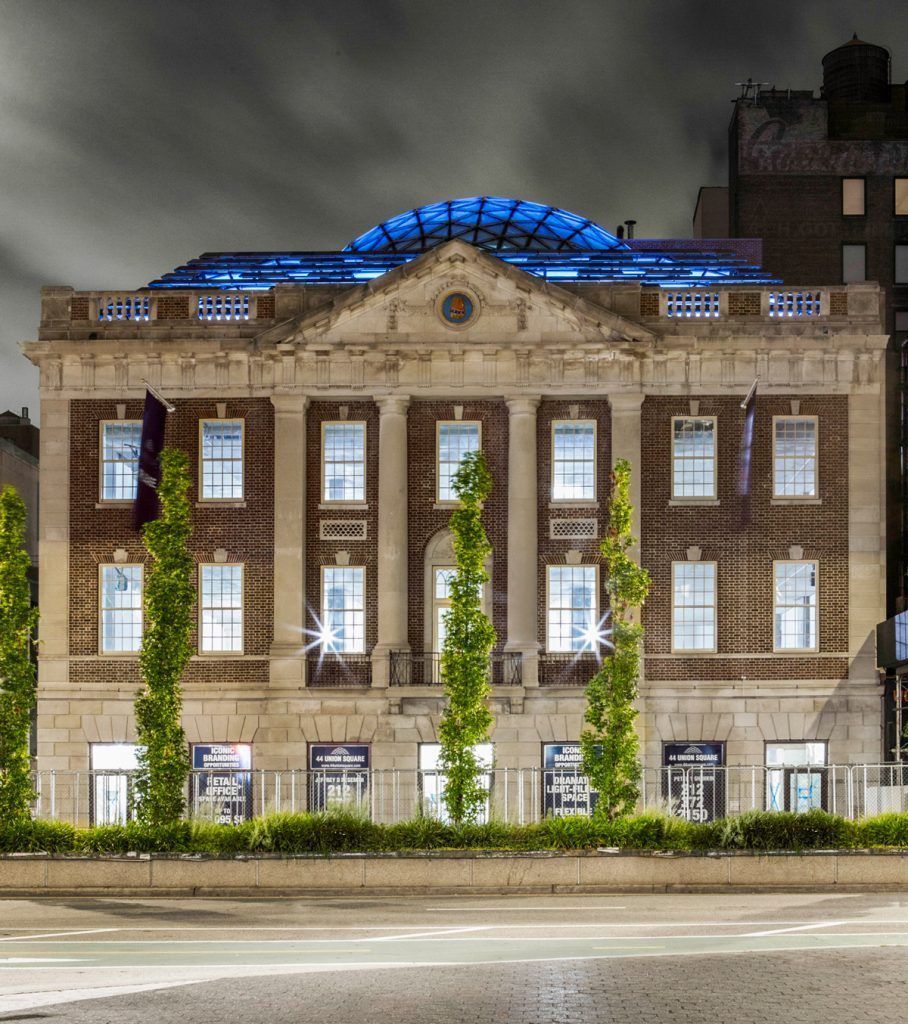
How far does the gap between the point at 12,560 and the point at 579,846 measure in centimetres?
1355

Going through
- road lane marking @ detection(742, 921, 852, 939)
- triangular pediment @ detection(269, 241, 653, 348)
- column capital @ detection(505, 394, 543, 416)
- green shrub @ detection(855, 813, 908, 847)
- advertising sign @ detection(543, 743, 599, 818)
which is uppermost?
triangular pediment @ detection(269, 241, 653, 348)

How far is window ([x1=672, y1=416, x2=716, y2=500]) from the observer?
131ft

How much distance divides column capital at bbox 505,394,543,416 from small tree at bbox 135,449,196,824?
11082mm

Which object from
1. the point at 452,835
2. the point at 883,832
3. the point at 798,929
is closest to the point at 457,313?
the point at 452,835

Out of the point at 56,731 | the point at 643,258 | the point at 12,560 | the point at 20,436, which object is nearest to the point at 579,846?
the point at 12,560

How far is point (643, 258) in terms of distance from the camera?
45.0 metres

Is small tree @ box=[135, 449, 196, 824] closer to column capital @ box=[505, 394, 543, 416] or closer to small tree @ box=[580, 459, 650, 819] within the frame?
small tree @ box=[580, 459, 650, 819]

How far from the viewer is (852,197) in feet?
251

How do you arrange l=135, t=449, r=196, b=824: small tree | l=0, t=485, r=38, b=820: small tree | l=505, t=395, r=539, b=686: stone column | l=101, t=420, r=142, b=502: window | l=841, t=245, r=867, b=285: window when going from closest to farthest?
l=0, t=485, r=38, b=820: small tree, l=135, t=449, r=196, b=824: small tree, l=505, t=395, r=539, b=686: stone column, l=101, t=420, r=142, b=502: window, l=841, t=245, r=867, b=285: window

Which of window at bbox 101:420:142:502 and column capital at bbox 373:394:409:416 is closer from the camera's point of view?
column capital at bbox 373:394:409:416

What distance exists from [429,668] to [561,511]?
5604mm

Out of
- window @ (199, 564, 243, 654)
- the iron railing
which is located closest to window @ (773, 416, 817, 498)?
the iron railing

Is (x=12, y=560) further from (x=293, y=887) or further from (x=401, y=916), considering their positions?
(x=401, y=916)

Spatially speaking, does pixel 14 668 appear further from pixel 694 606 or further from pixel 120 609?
pixel 694 606
